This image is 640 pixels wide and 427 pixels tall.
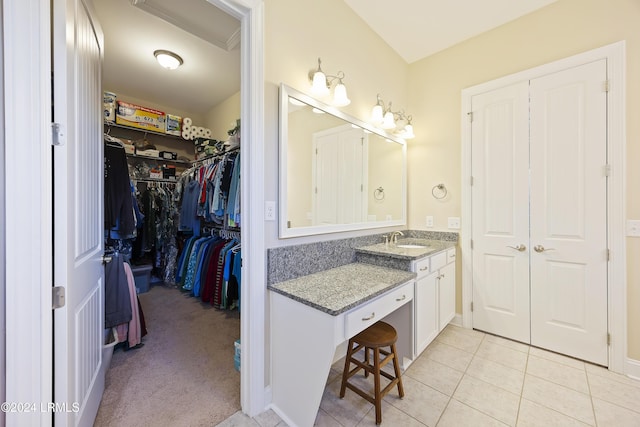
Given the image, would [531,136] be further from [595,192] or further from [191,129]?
[191,129]

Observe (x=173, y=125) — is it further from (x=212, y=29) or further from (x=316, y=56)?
(x=316, y=56)

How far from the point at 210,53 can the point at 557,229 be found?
3.72 m

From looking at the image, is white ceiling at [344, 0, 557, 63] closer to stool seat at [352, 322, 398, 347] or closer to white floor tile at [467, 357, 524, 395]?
stool seat at [352, 322, 398, 347]

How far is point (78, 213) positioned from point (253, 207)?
75cm

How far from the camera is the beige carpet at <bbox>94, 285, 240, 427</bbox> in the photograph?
4.75 feet

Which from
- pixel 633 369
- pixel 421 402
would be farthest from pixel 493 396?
pixel 633 369

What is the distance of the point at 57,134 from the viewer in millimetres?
889

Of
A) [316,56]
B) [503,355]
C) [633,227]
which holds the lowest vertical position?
[503,355]

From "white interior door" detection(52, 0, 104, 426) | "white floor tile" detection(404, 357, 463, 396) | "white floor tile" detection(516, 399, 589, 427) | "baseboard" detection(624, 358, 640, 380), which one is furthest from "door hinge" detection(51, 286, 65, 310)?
"baseboard" detection(624, 358, 640, 380)

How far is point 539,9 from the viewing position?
83.6 inches

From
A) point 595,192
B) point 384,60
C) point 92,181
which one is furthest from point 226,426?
point 384,60

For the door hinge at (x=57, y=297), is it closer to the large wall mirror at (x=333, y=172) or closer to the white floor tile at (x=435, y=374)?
the large wall mirror at (x=333, y=172)

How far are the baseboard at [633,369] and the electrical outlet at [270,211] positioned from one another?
276cm

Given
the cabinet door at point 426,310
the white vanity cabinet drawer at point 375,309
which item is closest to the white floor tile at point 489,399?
the cabinet door at point 426,310
